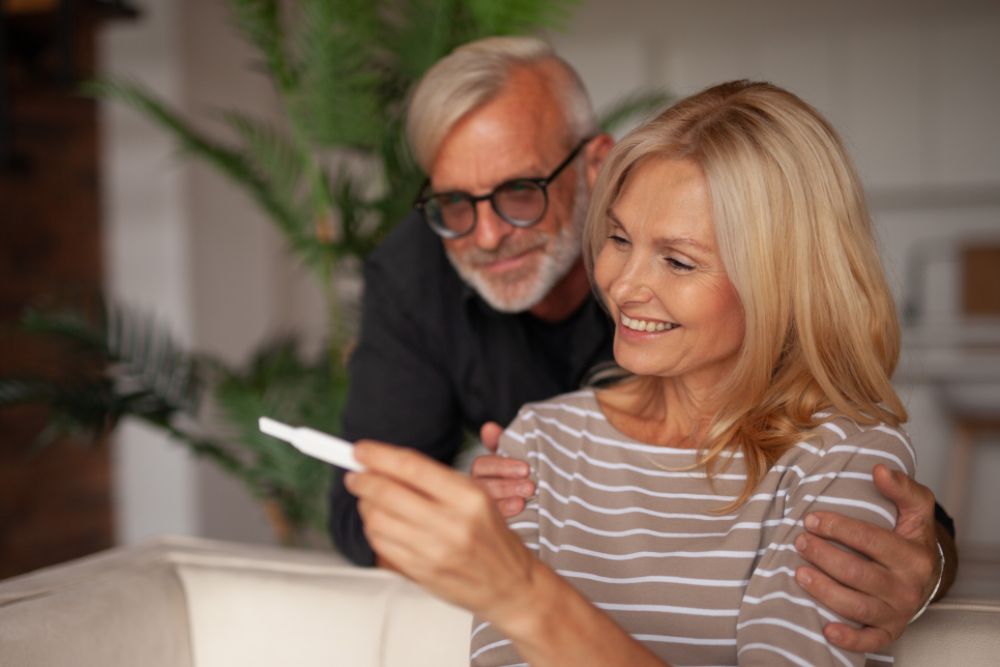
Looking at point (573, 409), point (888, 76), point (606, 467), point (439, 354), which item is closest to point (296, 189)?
point (439, 354)

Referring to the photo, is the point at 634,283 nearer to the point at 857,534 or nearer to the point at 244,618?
the point at 857,534

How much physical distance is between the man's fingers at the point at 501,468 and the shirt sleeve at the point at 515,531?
19 mm

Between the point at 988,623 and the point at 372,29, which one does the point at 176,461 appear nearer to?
the point at 372,29

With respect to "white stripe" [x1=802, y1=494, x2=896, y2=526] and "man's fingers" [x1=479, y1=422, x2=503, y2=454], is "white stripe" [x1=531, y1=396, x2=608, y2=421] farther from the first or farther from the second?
"white stripe" [x1=802, y1=494, x2=896, y2=526]

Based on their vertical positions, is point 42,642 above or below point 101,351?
above

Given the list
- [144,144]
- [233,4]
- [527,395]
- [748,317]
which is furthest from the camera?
[144,144]

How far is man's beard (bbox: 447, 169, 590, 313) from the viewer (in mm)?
1693

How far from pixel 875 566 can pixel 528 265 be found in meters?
0.85

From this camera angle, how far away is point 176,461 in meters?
3.81

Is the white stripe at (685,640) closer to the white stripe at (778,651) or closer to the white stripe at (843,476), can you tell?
the white stripe at (778,651)

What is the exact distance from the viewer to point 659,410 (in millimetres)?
1302

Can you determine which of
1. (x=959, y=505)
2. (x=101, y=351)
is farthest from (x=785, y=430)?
(x=959, y=505)

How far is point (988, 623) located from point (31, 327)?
2148 millimetres

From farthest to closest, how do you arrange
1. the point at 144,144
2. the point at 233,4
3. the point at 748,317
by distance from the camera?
the point at 144,144 → the point at 233,4 → the point at 748,317
